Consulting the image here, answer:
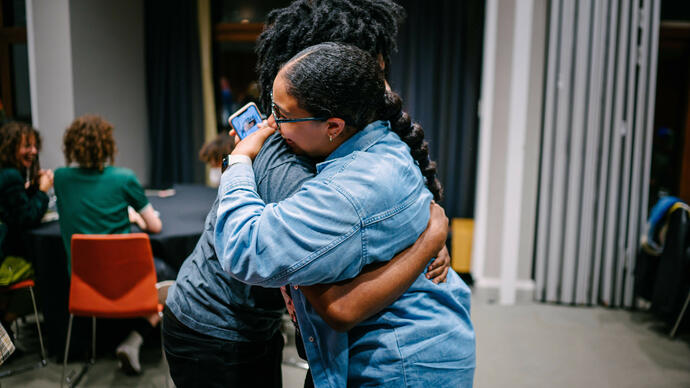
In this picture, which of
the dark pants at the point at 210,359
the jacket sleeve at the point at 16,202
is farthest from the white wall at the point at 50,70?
the dark pants at the point at 210,359

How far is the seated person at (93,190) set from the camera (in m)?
2.39

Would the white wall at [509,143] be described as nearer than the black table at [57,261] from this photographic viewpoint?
No

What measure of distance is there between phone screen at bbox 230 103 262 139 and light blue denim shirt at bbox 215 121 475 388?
0.17 m

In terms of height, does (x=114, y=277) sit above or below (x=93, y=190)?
below

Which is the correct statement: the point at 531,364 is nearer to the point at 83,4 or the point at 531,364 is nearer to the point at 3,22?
the point at 83,4

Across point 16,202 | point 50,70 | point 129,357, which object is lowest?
point 129,357

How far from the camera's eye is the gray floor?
2.47 metres

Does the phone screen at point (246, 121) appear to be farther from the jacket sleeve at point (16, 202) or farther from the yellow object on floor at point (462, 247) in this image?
the yellow object on floor at point (462, 247)

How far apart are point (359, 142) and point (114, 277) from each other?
1.78m

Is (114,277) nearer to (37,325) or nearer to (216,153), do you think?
(37,325)

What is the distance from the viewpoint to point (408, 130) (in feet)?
3.36

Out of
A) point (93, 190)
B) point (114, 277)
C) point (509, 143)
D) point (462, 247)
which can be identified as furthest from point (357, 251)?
point (462, 247)

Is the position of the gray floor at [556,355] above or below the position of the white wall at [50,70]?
below

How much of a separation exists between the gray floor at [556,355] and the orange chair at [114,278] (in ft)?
1.41
